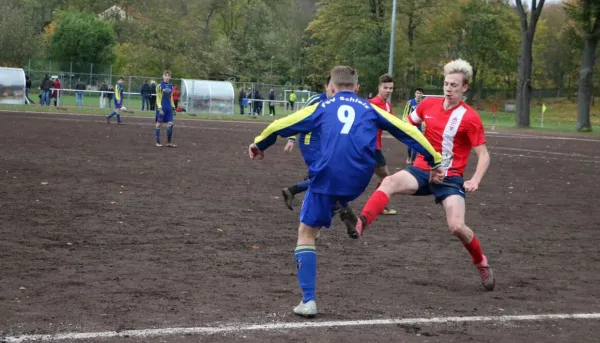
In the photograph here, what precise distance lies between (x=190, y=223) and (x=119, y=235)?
52.0 inches

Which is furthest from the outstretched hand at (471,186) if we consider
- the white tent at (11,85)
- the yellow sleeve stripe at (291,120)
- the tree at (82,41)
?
the tree at (82,41)

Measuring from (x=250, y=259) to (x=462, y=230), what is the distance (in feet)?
7.17

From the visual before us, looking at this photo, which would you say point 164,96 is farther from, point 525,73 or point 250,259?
point 525,73

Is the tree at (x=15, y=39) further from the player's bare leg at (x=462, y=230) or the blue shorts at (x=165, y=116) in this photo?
the player's bare leg at (x=462, y=230)

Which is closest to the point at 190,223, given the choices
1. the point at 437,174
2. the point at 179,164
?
the point at 437,174

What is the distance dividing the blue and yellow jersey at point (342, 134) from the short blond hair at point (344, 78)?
0.06 metres

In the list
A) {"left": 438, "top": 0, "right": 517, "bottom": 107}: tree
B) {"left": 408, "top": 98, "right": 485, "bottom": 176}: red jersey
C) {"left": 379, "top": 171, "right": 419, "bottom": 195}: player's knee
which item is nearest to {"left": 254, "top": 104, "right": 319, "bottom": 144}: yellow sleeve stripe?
{"left": 379, "top": 171, "right": 419, "bottom": 195}: player's knee

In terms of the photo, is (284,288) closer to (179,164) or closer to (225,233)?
(225,233)

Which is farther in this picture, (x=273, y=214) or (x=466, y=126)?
(x=273, y=214)

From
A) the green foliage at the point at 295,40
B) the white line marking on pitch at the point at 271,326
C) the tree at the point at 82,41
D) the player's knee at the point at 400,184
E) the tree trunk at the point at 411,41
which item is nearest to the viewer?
the white line marking on pitch at the point at 271,326

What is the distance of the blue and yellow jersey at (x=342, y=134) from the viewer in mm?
6473

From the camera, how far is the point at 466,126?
7941mm

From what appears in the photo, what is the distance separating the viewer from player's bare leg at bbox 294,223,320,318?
6492 mm

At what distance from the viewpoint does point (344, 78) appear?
21.7ft
